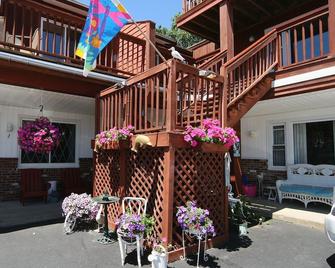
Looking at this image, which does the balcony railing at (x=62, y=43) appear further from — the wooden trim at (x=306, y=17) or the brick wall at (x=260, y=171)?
the brick wall at (x=260, y=171)

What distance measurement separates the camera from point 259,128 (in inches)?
391

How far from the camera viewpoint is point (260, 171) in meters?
9.83

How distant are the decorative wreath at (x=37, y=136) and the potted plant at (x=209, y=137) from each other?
335 cm

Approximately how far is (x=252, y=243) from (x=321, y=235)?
1.53 metres

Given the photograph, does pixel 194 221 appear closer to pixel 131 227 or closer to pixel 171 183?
pixel 171 183

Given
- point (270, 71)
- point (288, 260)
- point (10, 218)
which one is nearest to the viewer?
point (288, 260)

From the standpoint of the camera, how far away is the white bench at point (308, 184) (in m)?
7.43

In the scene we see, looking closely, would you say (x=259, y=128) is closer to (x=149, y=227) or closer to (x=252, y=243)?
(x=252, y=243)

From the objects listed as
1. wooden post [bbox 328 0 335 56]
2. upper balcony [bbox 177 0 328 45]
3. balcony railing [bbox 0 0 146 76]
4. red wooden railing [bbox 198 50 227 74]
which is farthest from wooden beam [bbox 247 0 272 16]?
balcony railing [bbox 0 0 146 76]

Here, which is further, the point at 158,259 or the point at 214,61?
the point at 214,61

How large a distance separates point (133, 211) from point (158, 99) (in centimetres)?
216

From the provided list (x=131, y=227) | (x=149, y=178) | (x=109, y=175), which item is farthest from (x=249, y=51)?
(x=131, y=227)

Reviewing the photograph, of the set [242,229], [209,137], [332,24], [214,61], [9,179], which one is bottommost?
[242,229]

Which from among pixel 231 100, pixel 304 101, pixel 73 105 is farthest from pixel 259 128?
pixel 73 105
